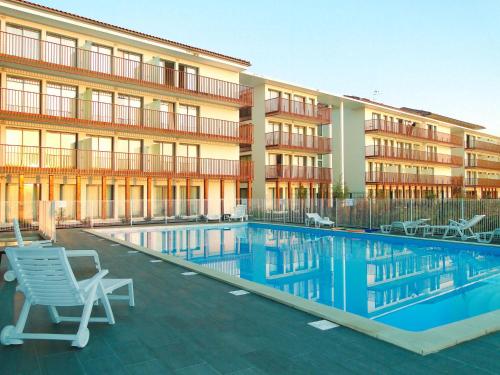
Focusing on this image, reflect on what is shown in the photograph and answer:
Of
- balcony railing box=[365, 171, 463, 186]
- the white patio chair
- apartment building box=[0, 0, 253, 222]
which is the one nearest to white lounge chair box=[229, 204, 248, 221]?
apartment building box=[0, 0, 253, 222]

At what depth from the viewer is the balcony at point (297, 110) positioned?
2861cm

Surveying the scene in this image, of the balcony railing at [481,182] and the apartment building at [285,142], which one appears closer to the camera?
the apartment building at [285,142]

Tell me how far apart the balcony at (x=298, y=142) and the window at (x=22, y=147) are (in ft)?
47.8

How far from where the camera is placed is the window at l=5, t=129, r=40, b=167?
62.0ft

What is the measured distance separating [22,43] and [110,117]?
510 cm

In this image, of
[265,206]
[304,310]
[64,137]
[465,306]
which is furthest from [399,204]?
[64,137]

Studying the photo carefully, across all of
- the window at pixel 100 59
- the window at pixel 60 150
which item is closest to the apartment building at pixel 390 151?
the window at pixel 100 59

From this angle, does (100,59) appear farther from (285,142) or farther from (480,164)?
(480,164)

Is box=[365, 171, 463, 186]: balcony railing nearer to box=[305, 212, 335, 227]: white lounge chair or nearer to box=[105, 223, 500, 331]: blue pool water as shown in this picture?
box=[305, 212, 335, 227]: white lounge chair

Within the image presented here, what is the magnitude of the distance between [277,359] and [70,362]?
1745 mm

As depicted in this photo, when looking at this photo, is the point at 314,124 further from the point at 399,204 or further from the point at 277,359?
the point at 277,359

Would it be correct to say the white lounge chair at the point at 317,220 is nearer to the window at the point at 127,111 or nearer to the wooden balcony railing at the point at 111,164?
the wooden balcony railing at the point at 111,164

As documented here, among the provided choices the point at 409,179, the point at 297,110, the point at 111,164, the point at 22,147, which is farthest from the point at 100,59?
the point at 409,179

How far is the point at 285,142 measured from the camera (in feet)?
95.2
